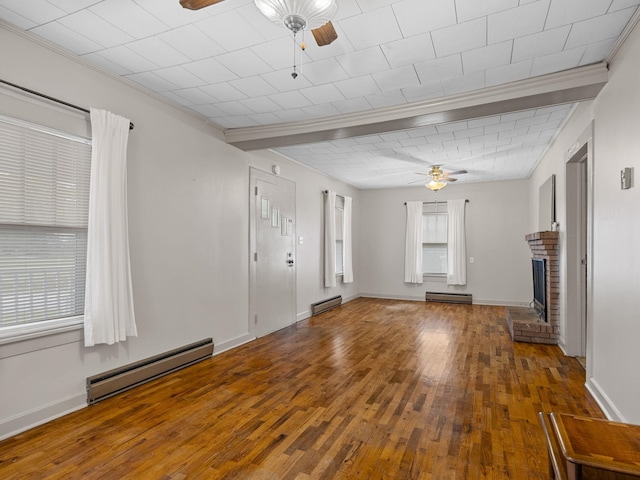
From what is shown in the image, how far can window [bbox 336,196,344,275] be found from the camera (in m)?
7.60

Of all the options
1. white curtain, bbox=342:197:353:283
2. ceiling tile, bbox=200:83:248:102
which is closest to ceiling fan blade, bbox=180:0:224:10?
ceiling tile, bbox=200:83:248:102

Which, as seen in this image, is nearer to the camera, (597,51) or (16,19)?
(16,19)

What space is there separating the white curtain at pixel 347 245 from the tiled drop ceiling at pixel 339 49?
3.87m

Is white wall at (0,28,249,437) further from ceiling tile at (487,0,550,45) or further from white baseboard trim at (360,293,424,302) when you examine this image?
white baseboard trim at (360,293,424,302)

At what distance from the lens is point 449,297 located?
778 centimetres

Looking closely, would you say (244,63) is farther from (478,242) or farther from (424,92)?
(478,242)

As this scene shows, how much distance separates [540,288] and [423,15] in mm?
4587

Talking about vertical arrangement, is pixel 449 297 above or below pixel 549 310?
below

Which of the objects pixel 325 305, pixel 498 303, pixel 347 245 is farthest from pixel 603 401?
pixel 347 245

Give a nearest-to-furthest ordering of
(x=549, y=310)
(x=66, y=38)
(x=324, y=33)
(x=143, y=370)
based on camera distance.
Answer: (x=324, y=33) → (x=66, y=38) → (x=143, y=370) → (x=549, y=310)

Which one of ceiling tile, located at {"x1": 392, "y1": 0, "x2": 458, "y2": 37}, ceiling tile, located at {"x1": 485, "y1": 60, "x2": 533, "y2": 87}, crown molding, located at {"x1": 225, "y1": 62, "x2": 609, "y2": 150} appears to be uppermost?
ceiling tile, located at {"x1": 392, "y1": 0, "x2": 458, "y2": 37}

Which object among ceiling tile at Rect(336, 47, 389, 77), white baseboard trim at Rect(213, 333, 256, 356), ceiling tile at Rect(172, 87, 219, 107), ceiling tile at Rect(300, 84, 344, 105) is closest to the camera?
ceiling tile at Rect(336, 47, 389, 77)

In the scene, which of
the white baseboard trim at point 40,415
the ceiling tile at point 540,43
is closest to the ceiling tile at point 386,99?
the ceiling tile at point 540,43

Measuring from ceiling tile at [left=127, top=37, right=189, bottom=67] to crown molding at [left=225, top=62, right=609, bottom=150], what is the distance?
1.48 m
